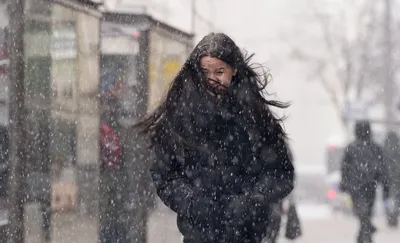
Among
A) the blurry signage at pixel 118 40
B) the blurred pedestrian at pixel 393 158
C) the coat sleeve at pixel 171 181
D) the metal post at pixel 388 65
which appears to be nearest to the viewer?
the coat sleeve at pixel 171 181

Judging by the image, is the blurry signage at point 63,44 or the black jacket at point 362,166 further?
the black jacket at point 362,166

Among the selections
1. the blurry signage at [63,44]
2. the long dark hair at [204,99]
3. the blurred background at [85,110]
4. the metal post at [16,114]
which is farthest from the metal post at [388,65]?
the long dark hair at [204,99]

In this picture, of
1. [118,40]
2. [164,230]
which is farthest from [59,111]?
[164,230]

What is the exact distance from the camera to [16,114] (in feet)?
21.9

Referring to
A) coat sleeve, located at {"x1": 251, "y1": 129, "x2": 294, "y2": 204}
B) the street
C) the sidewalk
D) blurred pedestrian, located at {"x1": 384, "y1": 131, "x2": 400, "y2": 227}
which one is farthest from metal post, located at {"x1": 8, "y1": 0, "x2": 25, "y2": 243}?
coat sleeve, located at {"x1": 251, "y1": 129, "x2": 294, "y2": 204}

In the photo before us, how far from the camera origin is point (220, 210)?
3119 mm

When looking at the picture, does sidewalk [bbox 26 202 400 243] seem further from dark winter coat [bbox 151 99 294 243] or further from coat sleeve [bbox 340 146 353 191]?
dark winter coat [bbox 151 99 294 243]

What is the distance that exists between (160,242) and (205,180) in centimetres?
616

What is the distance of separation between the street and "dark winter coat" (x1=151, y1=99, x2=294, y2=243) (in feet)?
19.3

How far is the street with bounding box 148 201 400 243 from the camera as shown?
9492mm

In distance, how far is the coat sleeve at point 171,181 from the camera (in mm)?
3102

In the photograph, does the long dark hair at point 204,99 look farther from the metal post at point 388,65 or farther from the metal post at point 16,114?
the metal post at point 388,65

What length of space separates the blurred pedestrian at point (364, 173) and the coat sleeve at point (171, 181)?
5232mm

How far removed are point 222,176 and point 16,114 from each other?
12.4 ft
